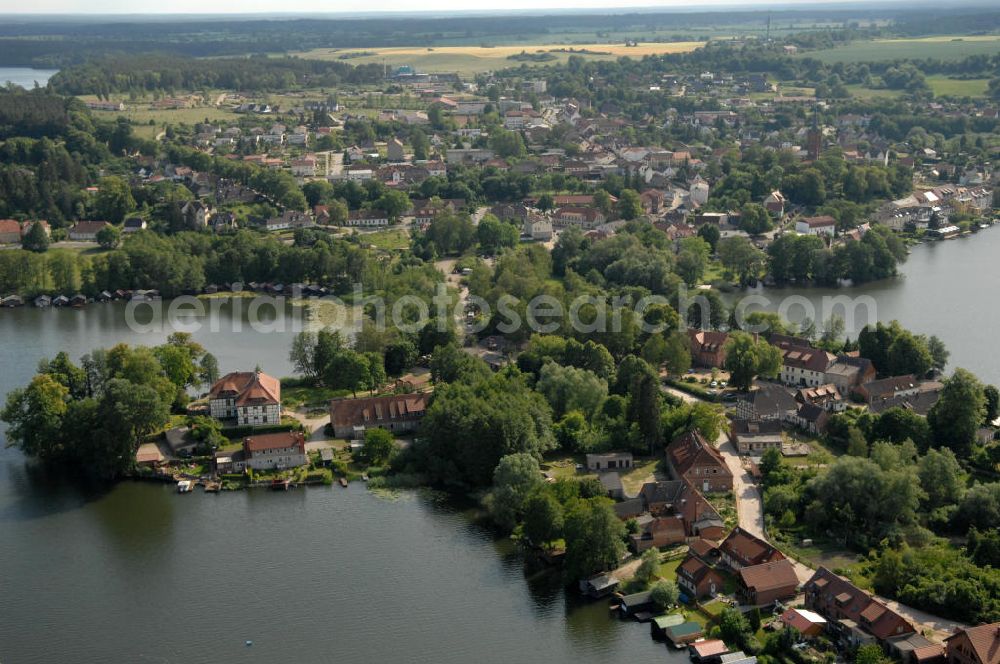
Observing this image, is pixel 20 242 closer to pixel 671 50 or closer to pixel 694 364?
pixel 694 364

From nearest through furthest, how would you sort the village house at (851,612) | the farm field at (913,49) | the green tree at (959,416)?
the village house at (851,612), the green tree at (959,416), the farm field at (913,49)

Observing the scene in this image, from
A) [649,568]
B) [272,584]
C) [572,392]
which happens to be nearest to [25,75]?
[572,392]

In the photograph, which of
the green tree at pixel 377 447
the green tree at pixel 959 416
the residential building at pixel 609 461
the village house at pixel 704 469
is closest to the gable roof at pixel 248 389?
the green tree at pixel 377 447

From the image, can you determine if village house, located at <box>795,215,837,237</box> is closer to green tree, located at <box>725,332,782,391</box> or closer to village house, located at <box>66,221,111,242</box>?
green tree, located at <box>725,332,782,391</box>

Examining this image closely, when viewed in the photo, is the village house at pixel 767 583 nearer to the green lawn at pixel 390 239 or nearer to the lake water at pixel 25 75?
the green lawn at pixel 390 239

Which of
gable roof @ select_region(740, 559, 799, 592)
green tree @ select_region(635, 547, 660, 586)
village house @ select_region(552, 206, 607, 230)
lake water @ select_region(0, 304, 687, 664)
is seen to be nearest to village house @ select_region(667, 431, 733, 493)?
green tree @ select_region(635, 547, 660, 586)

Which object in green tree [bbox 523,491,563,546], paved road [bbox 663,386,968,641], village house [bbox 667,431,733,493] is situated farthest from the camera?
village house [bbox 667,431,733,493]
